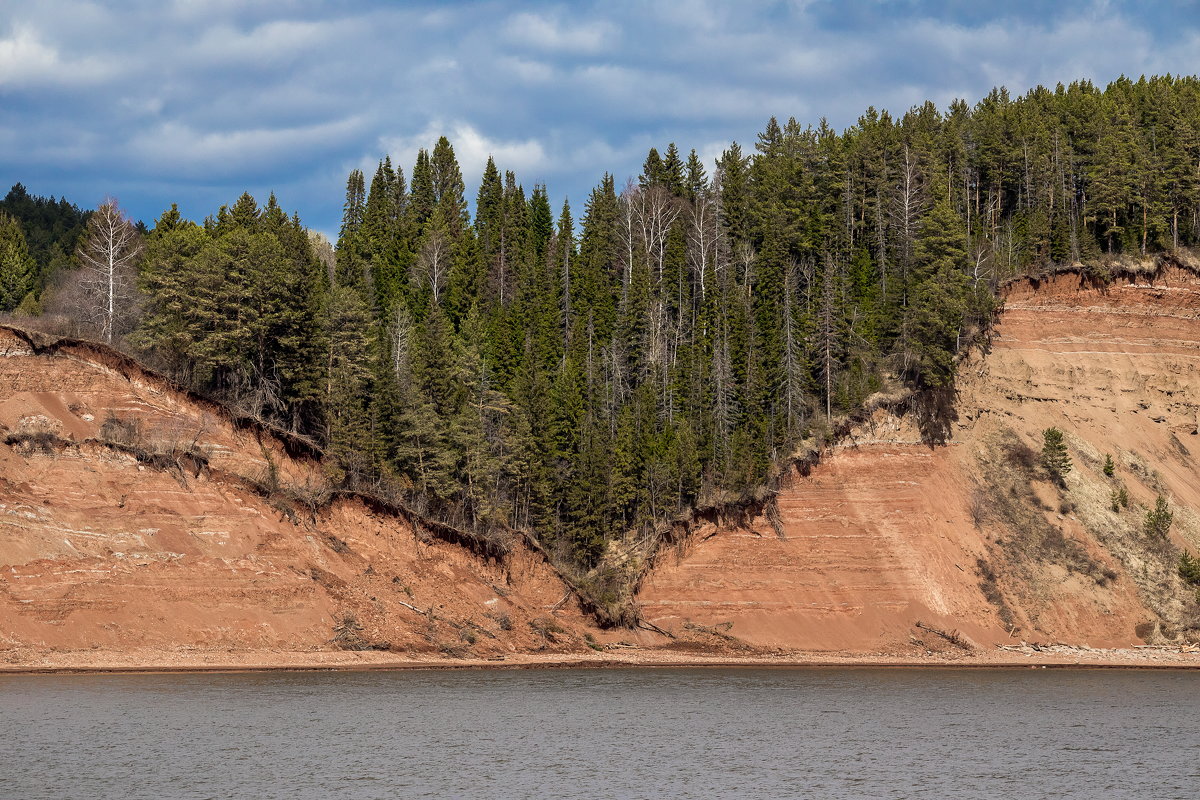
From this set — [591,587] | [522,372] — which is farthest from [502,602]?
[522,372]

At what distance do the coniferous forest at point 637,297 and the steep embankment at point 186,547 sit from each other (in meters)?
3.38

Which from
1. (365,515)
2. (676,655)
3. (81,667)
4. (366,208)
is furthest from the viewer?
(366,208)

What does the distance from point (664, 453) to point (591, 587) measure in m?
10.9

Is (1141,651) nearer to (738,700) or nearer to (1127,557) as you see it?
(1127,557)

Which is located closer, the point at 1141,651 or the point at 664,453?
the point at 1141,651

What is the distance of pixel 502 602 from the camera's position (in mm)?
66562

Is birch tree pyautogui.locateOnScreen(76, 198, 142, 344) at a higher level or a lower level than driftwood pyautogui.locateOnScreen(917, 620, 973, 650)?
higher

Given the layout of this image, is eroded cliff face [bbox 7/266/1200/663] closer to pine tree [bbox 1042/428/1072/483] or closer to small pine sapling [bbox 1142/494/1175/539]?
small pine sapling [bbox 1142/494/1175/539]

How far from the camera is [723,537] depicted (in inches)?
2876

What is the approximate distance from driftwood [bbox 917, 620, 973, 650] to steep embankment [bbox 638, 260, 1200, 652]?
0.34 m

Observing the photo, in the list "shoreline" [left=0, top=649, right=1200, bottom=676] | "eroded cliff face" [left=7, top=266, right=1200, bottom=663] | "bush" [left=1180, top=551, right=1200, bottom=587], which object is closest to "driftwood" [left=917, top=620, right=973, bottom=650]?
"eroded cliff face" [left=7, top=266, right=1200, bottom=663]

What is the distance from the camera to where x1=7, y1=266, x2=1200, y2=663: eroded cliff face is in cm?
5581

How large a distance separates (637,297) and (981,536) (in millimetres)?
31681

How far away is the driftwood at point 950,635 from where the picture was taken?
224 ft
